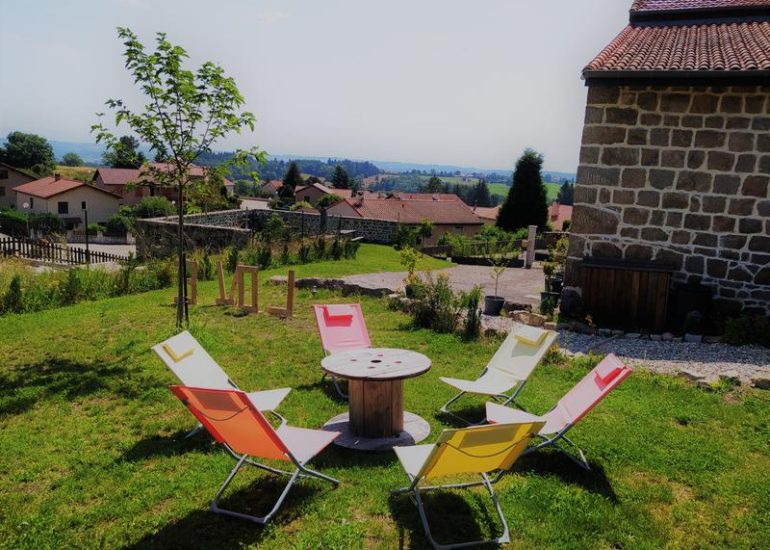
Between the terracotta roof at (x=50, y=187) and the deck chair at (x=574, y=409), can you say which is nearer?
the deck chair at (x=574, y=409)

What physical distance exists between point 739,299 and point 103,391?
9305 millimetres

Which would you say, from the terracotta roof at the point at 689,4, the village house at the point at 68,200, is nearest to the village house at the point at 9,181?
the village house at the point at 68,200

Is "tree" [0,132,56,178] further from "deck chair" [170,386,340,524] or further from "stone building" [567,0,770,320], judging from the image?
"deck chair" [170,386,340,524]

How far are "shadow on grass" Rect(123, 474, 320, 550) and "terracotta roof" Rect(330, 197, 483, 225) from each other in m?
44.9

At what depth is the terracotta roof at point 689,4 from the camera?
11.1 meters

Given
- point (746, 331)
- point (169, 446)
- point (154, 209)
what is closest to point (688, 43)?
point (746, 331)

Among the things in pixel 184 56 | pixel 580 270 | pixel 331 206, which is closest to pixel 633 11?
pixel 580 270

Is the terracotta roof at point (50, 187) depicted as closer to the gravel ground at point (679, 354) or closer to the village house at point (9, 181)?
the village house at point (9, 181)

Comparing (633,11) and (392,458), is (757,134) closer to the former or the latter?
(633,11)

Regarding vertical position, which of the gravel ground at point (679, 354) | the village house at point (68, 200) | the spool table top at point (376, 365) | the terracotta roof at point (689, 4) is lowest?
the village house at point (68, 200)

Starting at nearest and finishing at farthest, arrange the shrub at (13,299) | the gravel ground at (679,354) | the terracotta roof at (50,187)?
1. the gravel ground at (679,354)
2. the shrub at (13,299)
3. the terracotta roof at (50,187)

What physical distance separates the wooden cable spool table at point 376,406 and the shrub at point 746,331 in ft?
18.3

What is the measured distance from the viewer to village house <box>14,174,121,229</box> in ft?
176

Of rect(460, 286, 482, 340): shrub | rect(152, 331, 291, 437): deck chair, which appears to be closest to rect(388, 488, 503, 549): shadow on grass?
rect(152, 331, 291, 437): deck chair
